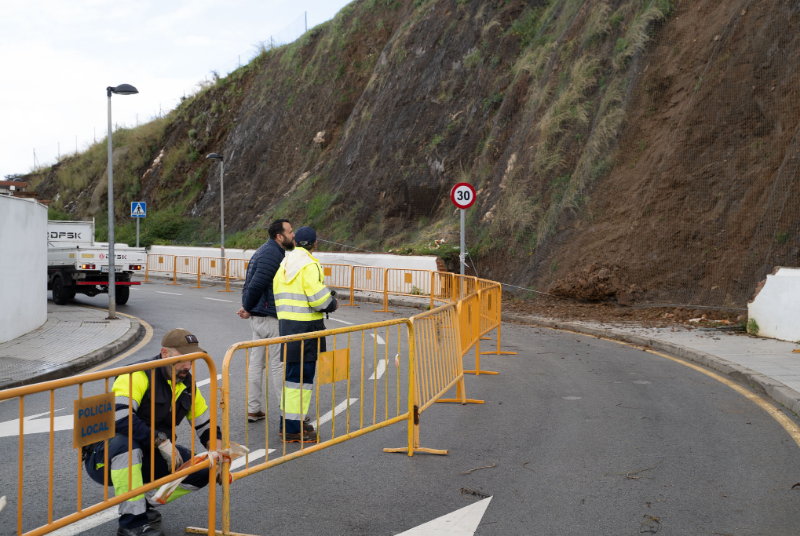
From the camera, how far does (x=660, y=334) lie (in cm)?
1255

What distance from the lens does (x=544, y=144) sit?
73.2 ft

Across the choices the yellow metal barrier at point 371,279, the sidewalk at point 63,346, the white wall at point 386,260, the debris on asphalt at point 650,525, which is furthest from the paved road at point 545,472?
the white wall at point 386,260

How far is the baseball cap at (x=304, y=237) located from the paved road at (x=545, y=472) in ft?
5.56

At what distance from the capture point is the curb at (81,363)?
27.7ft

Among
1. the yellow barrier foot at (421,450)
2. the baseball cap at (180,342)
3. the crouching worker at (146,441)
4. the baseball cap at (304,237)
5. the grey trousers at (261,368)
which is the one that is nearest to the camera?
the crouching worker at (146,441)

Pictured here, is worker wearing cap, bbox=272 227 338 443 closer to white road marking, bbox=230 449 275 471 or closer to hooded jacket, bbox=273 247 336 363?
hooded jacket, bbox=273 247 336 363

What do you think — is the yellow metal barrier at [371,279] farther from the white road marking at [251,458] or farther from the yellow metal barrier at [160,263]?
the white road marking at [251,458]

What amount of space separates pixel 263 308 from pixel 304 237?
1.05 metres

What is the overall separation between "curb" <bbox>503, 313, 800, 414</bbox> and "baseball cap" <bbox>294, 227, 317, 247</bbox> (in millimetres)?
5204

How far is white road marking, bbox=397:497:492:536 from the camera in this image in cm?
424

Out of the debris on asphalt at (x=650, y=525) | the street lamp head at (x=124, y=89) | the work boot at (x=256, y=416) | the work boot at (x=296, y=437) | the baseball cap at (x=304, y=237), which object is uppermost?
the street lamp head at (x=124, y=89)

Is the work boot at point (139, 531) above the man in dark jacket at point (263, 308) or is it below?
below

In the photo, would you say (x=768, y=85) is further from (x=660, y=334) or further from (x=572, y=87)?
(x=660, y=334)

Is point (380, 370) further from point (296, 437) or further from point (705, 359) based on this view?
point (705, 359)
